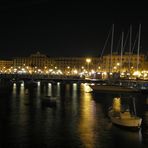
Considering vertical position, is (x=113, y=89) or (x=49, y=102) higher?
(x=113, y=89)

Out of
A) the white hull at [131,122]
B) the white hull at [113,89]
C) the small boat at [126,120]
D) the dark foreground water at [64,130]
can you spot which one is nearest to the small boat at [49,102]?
the dark foreground water at [64,130]

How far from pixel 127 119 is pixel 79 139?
4384 millimetres

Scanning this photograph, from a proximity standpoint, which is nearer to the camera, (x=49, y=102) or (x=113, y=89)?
(x=49, y=102)

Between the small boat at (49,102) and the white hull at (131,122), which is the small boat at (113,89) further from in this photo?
the white hull at (131,122)

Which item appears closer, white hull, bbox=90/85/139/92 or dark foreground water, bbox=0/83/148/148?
dark foreground water, bbox=0/83/148/148

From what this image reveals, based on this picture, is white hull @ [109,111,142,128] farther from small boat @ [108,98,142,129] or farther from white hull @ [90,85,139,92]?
white hull @ [90,85,139,92]

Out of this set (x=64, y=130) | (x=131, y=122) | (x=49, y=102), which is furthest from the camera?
(x=49, y=102)

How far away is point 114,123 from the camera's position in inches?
1280

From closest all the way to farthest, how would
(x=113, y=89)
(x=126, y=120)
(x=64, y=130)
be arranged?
(x=126, y=120) < (x=64, y=130) < (x=113, y=89)

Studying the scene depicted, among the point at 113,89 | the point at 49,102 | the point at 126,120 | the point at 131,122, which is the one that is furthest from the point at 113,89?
the point at 131,122

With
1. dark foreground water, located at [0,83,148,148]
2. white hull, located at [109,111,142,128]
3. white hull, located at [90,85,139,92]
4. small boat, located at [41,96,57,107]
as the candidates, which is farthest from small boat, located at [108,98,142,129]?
white hull, located at [90,85,139,92]

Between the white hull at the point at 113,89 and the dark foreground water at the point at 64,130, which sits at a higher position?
the white hull at the point at 113,89

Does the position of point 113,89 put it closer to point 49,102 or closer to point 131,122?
point 49,102

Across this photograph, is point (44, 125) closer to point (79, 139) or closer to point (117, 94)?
point (79, 139)
